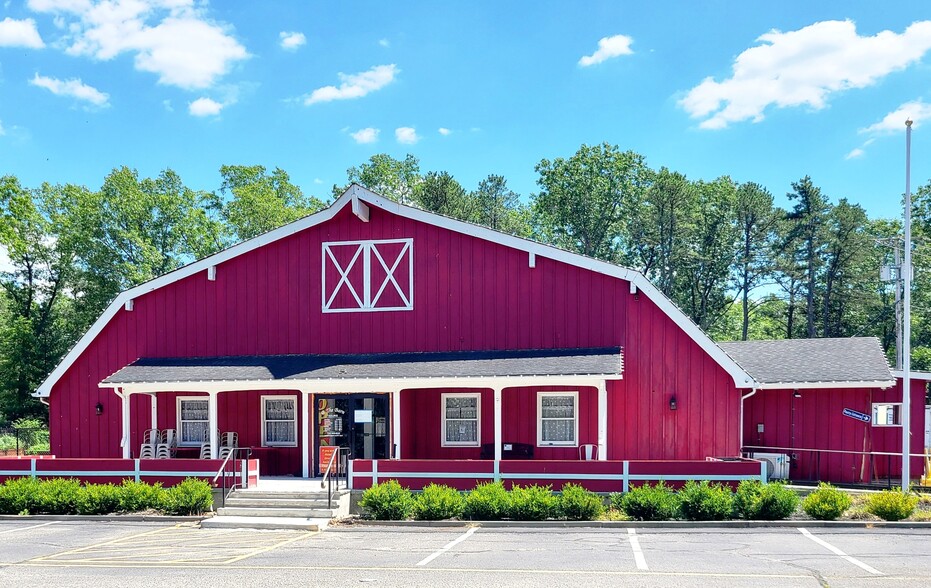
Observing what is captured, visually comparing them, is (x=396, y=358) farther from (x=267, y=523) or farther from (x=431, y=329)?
(x=267, y=523)

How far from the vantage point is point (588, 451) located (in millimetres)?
19906

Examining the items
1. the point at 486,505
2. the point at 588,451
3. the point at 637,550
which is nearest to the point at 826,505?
the point at 637,550

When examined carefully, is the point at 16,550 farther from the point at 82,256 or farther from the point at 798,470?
the point at 82,256

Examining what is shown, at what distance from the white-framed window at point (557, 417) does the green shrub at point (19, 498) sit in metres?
11.1

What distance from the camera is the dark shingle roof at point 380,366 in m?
18.8

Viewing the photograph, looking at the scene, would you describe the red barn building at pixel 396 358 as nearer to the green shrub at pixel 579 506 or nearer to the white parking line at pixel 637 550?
the green shrub at pixel 579 506

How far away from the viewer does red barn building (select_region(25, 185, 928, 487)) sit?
19672 mm

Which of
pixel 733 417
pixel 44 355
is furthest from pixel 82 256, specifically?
pixel 733 417

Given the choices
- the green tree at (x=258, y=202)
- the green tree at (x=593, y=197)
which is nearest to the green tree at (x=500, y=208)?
the green tree at (x=593, y=197)

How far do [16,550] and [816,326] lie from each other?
4311 centimetres

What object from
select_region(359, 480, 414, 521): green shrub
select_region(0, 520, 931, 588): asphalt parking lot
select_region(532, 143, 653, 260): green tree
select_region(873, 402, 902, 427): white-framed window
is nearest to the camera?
select_region(0, 520, 931, 588): asphalt parking lot

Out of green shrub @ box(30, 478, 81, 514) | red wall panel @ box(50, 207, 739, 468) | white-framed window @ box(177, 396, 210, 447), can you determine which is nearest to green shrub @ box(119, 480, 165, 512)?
green shrub @ box(30, 478, 81, 514)

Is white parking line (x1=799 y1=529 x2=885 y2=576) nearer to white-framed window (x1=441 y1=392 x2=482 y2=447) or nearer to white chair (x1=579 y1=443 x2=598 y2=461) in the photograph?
white chair (x1=579 y1=443 x2=598 y2=461)

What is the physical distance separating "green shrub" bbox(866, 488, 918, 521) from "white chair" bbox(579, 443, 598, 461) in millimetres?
6130
